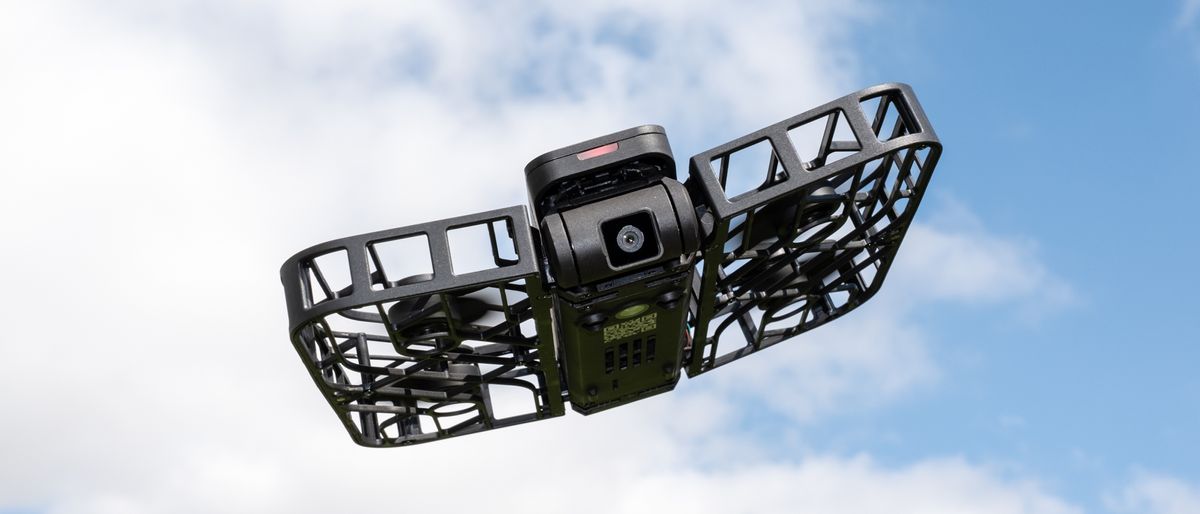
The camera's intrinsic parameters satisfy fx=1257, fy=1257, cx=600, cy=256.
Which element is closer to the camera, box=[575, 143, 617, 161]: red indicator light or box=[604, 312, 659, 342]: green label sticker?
box=[575, 143, 617, 161]: red indicator light

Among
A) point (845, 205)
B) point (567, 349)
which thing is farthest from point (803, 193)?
point (567, 349)

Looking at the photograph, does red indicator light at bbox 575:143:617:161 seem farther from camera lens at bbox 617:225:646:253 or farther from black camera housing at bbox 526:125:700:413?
camera lens at bbox 617:225:646:253

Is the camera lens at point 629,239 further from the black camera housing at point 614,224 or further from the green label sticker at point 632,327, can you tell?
the green label sticker at point 632,327

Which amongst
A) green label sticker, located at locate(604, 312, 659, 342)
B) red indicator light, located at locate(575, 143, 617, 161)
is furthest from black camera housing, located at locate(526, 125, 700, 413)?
green label sticker, located at locate(604, 312, 659, 342)

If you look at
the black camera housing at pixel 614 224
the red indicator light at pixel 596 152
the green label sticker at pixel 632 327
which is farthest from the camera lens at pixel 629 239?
the green label sticker at pixel 632 327

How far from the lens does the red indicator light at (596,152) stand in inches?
270

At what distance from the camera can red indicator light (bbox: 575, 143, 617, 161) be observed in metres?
6.86

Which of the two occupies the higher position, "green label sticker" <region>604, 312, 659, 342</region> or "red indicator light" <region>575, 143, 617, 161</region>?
"red indicator light" <region>575, 143, 617, 161</region>

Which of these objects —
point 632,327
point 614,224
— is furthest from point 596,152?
point 632,327

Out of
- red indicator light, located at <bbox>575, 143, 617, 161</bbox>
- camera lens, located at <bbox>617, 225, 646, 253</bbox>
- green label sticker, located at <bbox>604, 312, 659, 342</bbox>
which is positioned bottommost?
green label sticker, located at <bbox>604, 312, 659, 342</bbox>

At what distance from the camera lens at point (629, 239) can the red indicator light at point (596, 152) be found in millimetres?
424

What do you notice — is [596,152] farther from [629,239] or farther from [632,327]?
[632,327]

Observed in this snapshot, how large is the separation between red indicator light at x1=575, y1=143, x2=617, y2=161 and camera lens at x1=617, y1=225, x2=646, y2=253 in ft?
1.39

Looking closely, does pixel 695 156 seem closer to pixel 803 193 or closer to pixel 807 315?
pixel 803 193
